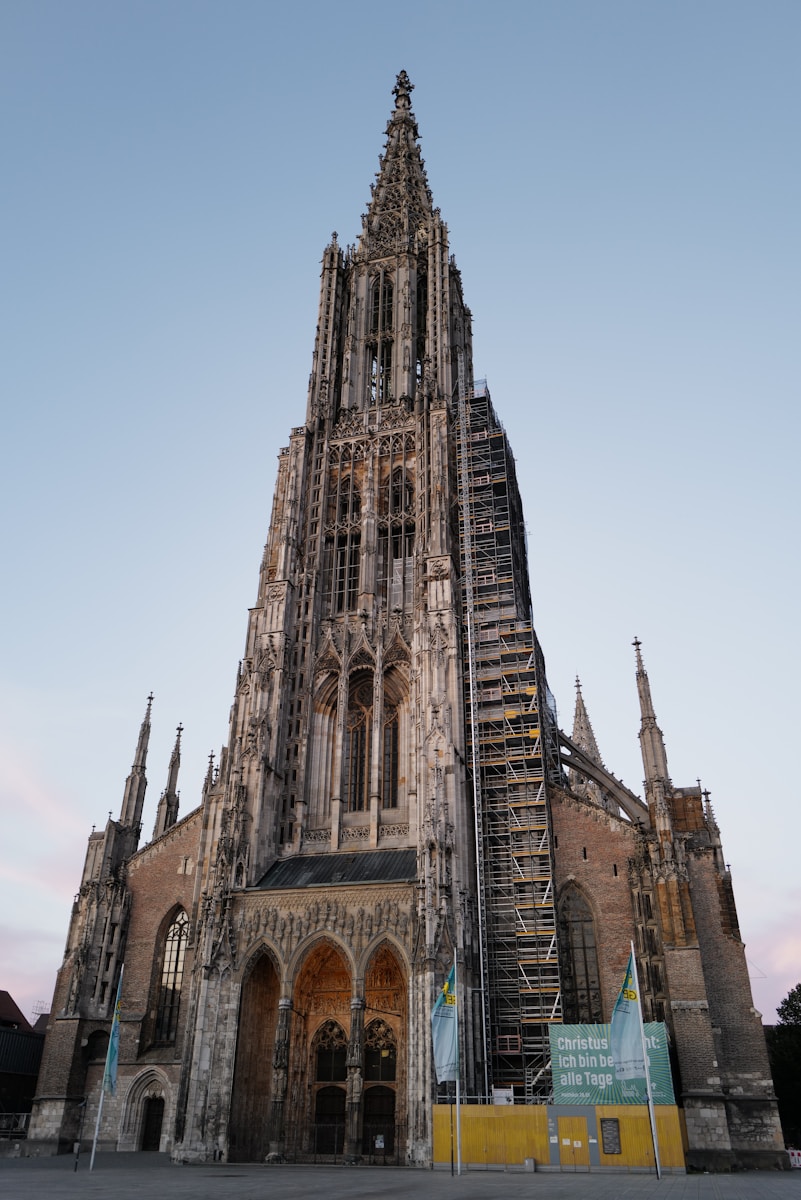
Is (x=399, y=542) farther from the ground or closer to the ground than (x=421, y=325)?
closer to the ground

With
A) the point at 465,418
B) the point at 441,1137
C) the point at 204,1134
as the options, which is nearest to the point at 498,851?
the point at 441,1137

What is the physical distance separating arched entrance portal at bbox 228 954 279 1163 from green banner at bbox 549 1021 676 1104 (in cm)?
1215

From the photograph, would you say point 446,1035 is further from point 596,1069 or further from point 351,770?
point 351,770

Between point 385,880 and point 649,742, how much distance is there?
13739 millimetres

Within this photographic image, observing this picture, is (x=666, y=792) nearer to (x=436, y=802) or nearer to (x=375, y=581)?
(x=436, y=802)

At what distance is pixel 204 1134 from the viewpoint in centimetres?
3169

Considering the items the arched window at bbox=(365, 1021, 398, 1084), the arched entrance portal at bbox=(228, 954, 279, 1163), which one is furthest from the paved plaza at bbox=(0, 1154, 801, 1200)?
the arched window at bbox=(365, 1021, 398, 1084)

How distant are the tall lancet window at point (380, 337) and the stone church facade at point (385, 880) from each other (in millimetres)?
5233

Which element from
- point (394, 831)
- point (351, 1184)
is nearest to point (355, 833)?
point (394, 831)

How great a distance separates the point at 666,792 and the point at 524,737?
6383 millimetres

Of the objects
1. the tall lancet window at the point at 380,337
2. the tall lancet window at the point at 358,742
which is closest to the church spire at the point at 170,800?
the tall lancet window at the point at 358,742

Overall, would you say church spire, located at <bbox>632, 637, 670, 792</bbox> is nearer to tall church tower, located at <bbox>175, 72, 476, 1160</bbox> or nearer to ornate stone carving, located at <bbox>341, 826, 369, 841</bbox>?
tall church tower, located at <bbox>175, 72, 476, 1160</bbox>

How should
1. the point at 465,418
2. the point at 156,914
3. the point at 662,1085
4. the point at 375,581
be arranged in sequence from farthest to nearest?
the point at 465,418 → the point at 375,581 → the point at 156,914 → the point at 662,1085

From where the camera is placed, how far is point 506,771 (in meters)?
38.9
